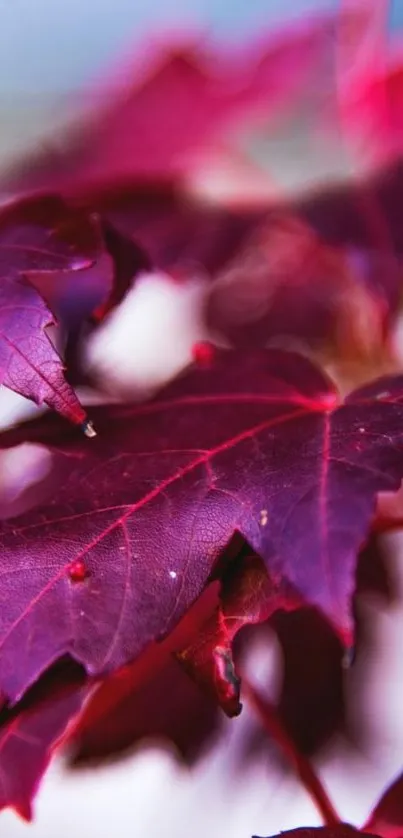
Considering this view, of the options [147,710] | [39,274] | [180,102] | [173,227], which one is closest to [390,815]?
[147,710]

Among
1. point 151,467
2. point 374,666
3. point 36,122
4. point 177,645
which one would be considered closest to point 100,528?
point 151,467

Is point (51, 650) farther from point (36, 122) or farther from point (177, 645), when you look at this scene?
point (36, 122)

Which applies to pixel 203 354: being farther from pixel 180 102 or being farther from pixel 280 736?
pixel 180 102

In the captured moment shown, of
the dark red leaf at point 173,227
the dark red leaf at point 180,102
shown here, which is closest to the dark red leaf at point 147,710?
the dark red leaf at point 173,227

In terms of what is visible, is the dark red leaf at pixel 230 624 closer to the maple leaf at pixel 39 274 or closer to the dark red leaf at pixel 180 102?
the maple leaf at pixel 39 274

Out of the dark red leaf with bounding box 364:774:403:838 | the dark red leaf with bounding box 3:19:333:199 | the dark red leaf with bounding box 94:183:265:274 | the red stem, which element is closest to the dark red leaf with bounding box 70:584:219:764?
the red stem

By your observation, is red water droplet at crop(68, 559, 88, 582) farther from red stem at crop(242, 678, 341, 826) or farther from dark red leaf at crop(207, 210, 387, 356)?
dark red leaf at crop(207, 210, 387, 356)
